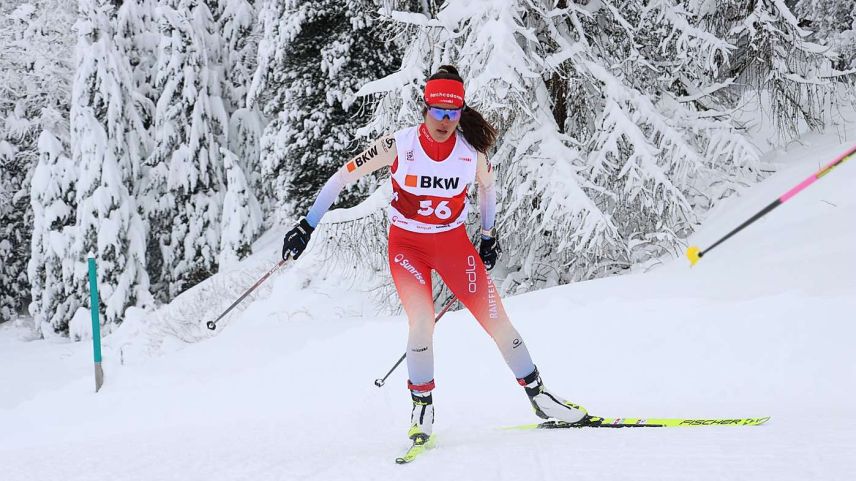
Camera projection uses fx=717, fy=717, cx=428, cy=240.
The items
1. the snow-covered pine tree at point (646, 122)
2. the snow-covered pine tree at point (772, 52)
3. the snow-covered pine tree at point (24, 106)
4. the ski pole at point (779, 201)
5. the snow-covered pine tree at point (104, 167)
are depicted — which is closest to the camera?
the ski pole at point (779, 201)

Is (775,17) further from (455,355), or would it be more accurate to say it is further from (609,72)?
(455,355)

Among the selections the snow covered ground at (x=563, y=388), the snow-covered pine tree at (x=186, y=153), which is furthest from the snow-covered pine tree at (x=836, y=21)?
the snow-covered pine tree at (x=186, y=153)

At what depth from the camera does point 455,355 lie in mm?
6504

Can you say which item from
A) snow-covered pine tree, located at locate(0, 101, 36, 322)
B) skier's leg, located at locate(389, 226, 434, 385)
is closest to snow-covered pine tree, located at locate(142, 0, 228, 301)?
snow-covered pine tree, located at locate(0, 101, 36, 322)

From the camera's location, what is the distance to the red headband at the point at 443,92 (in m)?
4.04

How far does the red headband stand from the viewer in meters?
4.04

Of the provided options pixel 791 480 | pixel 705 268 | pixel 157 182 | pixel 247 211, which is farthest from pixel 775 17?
pixel 157 182

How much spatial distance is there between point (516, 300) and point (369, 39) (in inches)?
320

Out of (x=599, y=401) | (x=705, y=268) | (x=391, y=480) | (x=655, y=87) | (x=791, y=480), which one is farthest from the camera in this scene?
(x=655, y=87)

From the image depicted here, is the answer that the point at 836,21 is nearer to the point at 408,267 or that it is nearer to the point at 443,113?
the point at 443,113

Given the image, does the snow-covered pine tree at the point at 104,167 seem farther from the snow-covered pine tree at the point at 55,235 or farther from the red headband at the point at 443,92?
the red headband at the point at 443,92

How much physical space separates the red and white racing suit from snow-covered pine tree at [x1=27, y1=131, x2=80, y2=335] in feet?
62.0

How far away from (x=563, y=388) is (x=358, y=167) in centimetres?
253

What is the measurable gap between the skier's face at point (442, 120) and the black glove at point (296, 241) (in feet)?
3.05
